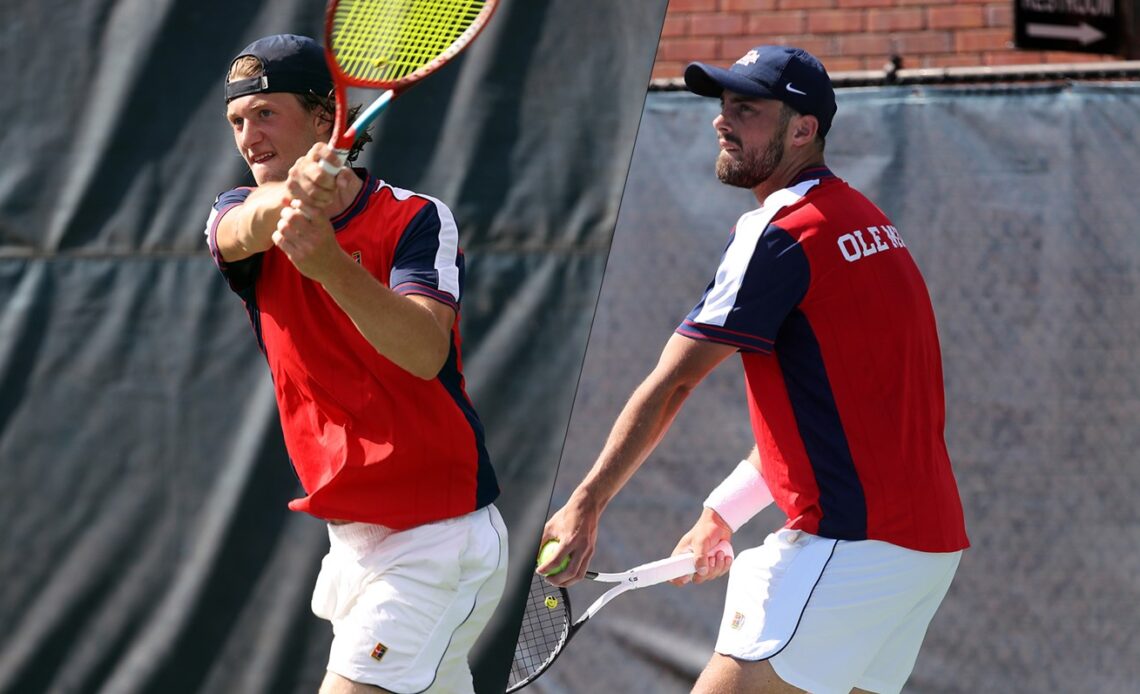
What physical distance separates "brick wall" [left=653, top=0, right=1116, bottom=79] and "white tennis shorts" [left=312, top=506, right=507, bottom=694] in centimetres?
260

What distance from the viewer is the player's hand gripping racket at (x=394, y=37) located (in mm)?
2709

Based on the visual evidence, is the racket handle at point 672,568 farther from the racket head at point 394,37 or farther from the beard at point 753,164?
the racket head at point 394,37

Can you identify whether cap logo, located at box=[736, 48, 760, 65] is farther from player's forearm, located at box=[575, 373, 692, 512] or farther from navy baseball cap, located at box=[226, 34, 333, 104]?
navy baseball cap, located at box=[226, 34, 333, 104]

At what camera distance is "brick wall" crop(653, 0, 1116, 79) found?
4.97m

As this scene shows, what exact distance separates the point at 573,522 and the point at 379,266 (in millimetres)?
622

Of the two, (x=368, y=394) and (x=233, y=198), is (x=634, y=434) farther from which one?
(x=233, y=198)

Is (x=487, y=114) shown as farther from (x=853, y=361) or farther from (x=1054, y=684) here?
(x=1054, y=684)

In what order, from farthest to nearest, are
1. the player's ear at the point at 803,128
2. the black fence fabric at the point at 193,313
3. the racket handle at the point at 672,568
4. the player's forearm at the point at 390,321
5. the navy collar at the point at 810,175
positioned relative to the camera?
1. the black fence fabric at the point at 193,313
2. the racket handle at the point at 672,568
3. the player's ear at the point at 803,128
4. the navy collar at the point at 810,175
5. the player's forearm at the point at 390,321

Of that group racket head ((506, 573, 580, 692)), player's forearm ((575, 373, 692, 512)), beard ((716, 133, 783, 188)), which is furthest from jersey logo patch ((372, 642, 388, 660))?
beard ((716, 133, 783, 188))

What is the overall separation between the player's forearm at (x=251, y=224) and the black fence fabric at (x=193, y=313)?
1.60m

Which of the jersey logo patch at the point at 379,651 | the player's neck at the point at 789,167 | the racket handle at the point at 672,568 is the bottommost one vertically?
the racket handle at the point at 672,568

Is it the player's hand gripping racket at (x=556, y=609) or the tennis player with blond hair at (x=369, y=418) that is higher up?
the tennis player with blond hair at (x=369, y=418)

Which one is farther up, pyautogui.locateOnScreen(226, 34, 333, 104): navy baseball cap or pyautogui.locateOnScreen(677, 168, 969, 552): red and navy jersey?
pyautogui.locateOnScreen(226, 34, 333, 104): navy baseball cap

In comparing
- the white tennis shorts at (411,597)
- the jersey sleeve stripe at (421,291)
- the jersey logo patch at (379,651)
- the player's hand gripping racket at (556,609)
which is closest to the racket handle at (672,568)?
the player's hand gripping racket at (556,609)
